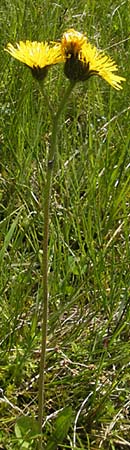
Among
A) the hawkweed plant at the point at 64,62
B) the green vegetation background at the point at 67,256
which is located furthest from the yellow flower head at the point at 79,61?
the green vegetation background at the point at 67,256

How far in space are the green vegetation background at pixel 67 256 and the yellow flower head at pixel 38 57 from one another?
18 cm

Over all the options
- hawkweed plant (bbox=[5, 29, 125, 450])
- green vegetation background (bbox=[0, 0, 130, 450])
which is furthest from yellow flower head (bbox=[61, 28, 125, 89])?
green vegetation background (bbox=[0, 0, 130, 450])

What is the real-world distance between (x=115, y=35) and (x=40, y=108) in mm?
573

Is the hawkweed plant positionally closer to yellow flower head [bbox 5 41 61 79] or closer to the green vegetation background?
yellow flower head [bbox 5 41 61 79]

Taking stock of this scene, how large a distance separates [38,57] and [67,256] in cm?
51

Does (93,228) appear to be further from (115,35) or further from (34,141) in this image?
(115,35)

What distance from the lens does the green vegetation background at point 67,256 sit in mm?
1076

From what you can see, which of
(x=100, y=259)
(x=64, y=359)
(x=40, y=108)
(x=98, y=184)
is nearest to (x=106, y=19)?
(x=40, y=108)

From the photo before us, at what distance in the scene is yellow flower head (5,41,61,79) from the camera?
755 mm

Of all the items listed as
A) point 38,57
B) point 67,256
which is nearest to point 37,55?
point 38,57

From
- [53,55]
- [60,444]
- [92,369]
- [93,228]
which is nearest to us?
[53,55]

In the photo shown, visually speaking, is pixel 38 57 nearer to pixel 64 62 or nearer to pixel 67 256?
pixel 64 62

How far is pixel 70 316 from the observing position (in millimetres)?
1190

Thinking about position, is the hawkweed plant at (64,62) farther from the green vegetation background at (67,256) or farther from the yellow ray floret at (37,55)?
the green vegetation background at (67,256)
